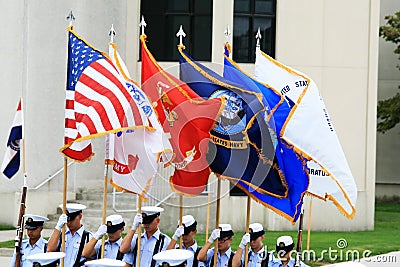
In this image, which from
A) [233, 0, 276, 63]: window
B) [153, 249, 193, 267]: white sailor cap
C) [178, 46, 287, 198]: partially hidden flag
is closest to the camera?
[153, 249, 193, 267]: white sailor cap

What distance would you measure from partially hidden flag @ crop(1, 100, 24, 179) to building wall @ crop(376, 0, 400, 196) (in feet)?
80.3

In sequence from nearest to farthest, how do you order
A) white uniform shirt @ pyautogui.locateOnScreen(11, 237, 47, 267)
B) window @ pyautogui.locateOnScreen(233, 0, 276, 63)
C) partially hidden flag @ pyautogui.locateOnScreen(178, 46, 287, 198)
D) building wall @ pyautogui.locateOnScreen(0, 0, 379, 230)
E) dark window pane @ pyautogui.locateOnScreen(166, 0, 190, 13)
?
1. white uniform shirt @ pyautogui.locateOnScreen(11, 237, 47, 267)
2. partially hidden flag @ pyautogui.locateOnScreen(178, 46, 287, 198)
3. building wall @ pyautogui.locateOnScreen(0, 0, 379, 230)
4. window @ pyautogui.locateOnScreen(233, 0, 276, 63)
5. dark window pane @ pyautogui.locateOnScreen(166, 0, 190, 13)

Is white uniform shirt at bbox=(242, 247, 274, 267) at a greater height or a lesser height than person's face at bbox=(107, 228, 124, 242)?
lesser

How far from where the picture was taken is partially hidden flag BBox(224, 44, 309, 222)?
35.4 ft

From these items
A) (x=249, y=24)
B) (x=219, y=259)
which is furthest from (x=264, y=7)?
(x=219, y=259)

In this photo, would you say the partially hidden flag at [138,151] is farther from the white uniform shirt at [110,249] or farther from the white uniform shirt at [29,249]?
the white uniform shirt at [29,249]

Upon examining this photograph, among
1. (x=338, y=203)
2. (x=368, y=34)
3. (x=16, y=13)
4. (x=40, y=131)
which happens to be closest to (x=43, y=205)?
(x=40, y=131)

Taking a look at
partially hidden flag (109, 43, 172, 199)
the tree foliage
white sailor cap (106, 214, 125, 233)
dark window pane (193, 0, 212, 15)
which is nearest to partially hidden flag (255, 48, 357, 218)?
partially hidden flag (109, 43, 172, 199)

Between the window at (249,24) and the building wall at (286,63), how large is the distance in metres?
0.28

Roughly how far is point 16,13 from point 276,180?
1217 cm

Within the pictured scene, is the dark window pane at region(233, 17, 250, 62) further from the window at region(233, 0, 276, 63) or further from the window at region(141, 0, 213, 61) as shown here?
the window at region(141, 0, 213, 61)

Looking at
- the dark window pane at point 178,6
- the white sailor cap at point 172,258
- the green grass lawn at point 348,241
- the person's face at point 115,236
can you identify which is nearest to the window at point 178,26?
the dark window pane at point 178,6

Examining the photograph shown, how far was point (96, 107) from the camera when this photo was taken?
1074cm

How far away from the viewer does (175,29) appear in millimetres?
21953
